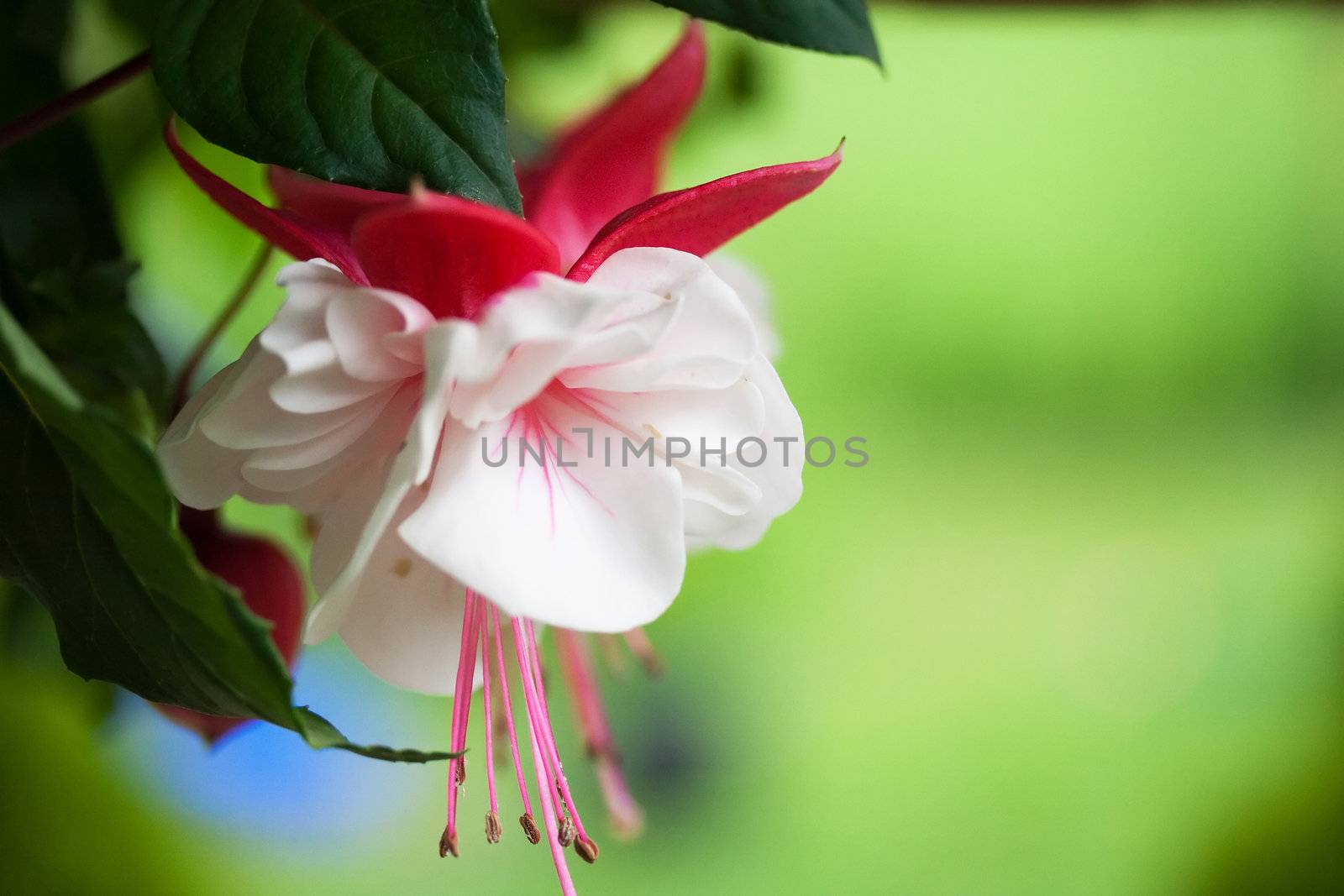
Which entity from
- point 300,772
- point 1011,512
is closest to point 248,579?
point 300,772

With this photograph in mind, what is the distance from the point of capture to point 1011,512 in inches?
48.0

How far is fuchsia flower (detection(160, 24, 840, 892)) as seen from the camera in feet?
0.92

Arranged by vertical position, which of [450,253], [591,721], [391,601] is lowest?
[591,721]

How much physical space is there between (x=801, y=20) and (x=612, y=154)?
163 mm

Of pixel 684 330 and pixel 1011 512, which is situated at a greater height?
pixel 684 330

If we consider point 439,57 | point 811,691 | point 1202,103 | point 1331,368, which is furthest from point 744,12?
point 1331,368

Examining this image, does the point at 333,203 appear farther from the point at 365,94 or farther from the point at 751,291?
the point at 751,291

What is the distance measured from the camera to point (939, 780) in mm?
1182

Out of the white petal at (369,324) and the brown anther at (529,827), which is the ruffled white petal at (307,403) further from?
the brown anther at (529,827)

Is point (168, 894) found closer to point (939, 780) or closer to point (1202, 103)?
point (939, 780)

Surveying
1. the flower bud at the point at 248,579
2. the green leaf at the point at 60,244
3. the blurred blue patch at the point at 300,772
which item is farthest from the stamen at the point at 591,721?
the blurred blue patch at the point at 300,772

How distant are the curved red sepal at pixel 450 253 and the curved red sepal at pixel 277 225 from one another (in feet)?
0.06

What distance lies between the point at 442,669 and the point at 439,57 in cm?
20

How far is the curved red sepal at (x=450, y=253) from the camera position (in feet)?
0.93
